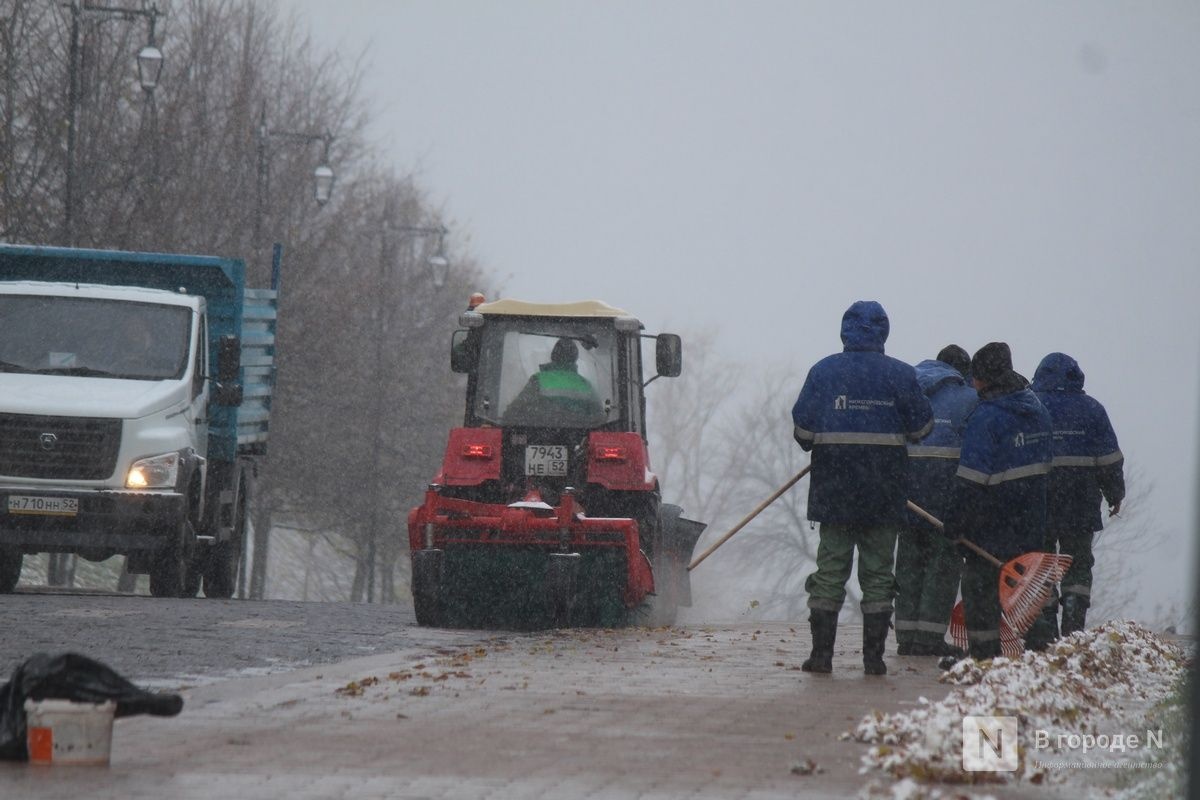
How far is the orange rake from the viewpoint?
35.5 ft

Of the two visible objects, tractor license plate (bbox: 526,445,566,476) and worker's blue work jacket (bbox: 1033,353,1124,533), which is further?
tractor license plate (bbox: 526,445,566,476)

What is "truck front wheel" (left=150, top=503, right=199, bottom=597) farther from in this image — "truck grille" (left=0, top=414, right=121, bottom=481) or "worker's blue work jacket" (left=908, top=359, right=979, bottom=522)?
"worker's blue work jacket" (left=908, top=359, right=979, bottom=522)

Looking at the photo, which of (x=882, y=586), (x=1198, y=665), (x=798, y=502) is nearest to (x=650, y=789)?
(x=1198, y=665)

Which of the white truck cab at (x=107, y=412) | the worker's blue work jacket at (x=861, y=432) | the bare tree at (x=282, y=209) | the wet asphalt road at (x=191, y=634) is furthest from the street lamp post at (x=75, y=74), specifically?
the worker's blue work jacket at (x=861, y=432)

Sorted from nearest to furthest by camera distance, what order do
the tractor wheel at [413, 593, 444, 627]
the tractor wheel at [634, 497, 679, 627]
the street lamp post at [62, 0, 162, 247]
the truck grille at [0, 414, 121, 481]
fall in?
the tractor wheel at [413, 593, 444, 627], the tractor wheel at [634, 497, 679, 627], the truck grille at [0, 414, 121, 481], the street lamp post at [62, 0, 162, 247]

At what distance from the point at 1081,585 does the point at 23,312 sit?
9.61 metres

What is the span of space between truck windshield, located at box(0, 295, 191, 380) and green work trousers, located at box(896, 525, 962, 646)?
Result: 25.8 ft

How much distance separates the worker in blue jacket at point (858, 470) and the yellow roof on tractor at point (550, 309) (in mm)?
5660

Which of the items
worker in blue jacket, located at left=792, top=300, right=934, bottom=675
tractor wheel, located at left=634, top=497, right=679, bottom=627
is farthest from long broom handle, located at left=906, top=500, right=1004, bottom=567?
tractor wheel, located at left=634, top=497, right=679, bottom=627

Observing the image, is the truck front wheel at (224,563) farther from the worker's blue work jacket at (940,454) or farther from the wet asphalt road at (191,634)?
the worker's blue work jacket at (940,454)

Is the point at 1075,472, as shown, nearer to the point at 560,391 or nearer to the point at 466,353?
the point at 560,391

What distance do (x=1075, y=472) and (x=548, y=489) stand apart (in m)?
4.45

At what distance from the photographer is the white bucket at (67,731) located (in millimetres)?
6598

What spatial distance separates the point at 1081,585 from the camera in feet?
44.8
